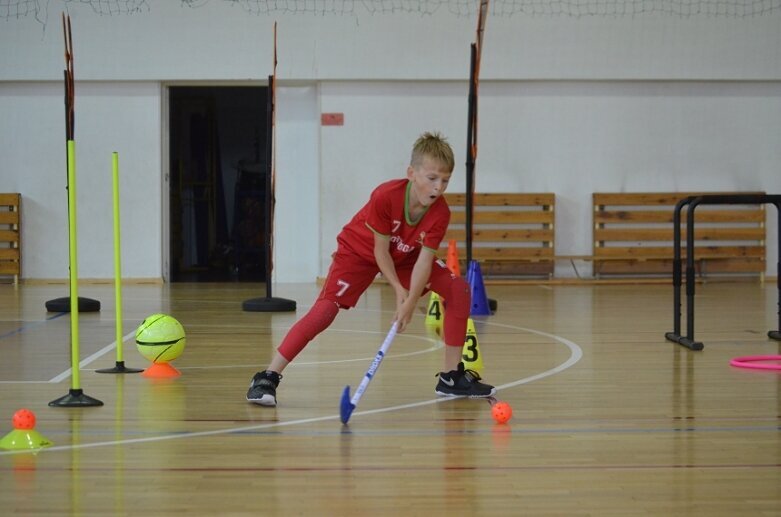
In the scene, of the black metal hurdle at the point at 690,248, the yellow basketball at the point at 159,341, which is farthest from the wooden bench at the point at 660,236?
the yellow basketball at the point at 159,341

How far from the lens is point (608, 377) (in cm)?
509

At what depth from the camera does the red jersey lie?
4.17m

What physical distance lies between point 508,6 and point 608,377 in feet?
27.0

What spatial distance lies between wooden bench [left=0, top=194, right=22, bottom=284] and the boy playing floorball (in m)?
8.94

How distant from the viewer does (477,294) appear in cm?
818

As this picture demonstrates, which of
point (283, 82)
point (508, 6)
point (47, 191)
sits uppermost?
point (508, 6)

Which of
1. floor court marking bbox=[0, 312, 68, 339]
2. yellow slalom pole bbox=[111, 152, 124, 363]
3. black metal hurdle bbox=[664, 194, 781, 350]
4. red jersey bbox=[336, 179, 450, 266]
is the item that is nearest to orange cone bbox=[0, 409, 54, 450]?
yellow slalom pole bbox=[111, 152, 124, 363]

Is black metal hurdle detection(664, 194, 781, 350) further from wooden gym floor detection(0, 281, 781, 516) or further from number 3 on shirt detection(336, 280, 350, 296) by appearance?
number 3 on shirt detection(336, 280, 350, 296)

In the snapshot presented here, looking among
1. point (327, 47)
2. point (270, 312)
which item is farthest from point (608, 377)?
point (327, 47)

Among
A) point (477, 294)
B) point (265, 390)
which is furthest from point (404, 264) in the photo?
point (477, 294)

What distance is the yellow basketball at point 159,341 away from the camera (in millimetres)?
5125

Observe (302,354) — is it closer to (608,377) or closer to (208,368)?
(208,368)

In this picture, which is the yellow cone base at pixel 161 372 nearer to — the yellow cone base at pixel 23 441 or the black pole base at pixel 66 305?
the yellow cone base at pixel 23 441

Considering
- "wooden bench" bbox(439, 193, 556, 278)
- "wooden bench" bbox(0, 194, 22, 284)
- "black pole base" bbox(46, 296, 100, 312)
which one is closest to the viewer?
"black pole base" bbox(46, 296, 100, 312)
